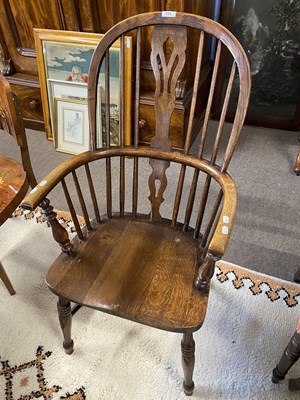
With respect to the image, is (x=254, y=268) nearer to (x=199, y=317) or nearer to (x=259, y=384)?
(x=259, y=384)

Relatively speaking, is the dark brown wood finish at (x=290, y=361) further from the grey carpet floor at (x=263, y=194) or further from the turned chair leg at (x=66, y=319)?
the turned chair leg at (x=66, y=319)

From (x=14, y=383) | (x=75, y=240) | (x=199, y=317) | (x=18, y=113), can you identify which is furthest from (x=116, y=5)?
(x=14, y=383)

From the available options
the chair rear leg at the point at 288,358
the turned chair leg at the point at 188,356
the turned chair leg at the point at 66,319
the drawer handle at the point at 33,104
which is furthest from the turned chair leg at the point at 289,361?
the drawer handle at the point at 33,104

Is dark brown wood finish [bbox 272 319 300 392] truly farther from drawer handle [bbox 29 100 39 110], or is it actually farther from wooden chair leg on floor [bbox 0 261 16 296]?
drawer handle [bbox 29 100 39 110]

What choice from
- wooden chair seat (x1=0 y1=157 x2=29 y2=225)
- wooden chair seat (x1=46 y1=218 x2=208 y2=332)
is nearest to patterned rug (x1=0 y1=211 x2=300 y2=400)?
wooden chair seat (x1=46 y1=218 x2=208 y2=332)

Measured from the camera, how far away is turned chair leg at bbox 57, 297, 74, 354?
1107 millimetres

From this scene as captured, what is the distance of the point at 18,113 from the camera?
1308 millimetres

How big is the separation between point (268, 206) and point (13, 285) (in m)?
1.42

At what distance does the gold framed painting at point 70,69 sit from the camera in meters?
2.09

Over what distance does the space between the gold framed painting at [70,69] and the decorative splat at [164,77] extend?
102 centimetres

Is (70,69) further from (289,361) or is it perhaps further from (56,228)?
(289,361)

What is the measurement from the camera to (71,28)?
2131 millimetres

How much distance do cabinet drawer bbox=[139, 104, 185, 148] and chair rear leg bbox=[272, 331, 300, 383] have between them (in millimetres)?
1447

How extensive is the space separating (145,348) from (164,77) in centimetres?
100
